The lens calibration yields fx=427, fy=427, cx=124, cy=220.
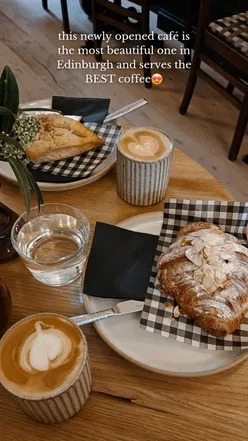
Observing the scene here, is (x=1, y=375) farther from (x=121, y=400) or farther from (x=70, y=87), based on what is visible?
(x=70, y=87)

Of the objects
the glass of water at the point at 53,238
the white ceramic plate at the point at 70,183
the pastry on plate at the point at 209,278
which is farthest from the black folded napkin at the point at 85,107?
the pastry on plate at the point at 209,278

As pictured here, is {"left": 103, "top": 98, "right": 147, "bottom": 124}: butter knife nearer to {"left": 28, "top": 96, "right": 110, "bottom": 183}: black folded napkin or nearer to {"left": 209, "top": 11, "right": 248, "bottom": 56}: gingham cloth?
{"left": 28, "top": 96, "right": 110, "bottom": 183}: black folded napkin

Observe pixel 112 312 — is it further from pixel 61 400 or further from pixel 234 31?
pixel 234 31

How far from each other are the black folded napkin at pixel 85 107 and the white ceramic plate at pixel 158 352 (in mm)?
591

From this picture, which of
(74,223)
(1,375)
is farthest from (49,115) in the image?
(1,375)

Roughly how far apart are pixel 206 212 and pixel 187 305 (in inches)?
9.0

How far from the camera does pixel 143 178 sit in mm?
902

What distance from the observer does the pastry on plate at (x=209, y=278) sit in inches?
27.7

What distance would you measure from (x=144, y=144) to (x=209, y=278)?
0.34 meters

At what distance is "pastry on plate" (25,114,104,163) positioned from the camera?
40.6 inches

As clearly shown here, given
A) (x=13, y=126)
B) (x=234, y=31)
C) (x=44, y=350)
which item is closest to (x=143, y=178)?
(x=13, y=126)

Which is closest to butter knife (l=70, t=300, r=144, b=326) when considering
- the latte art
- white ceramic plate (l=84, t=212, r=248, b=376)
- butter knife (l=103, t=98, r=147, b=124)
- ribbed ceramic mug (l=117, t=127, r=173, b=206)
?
white ceramic plate (l=84, t=212, r=248, b=376)

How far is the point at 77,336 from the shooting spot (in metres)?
0.59

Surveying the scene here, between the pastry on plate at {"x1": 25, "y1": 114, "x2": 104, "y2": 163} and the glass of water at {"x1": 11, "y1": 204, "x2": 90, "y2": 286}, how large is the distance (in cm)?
23
